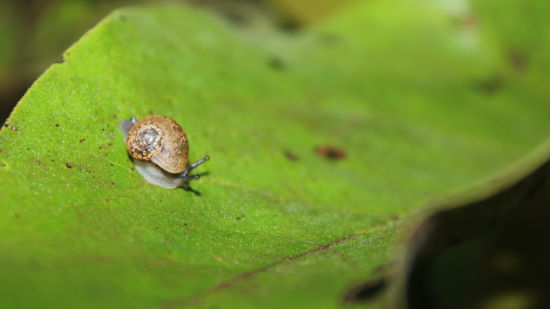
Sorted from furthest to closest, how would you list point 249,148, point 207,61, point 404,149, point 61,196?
point 404,149 → point 207,61 → point 249,148 → point 61,196

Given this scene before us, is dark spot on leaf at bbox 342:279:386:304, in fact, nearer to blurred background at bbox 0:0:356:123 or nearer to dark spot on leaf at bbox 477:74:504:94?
dark spot on leaf at bbox 477:74:504:94

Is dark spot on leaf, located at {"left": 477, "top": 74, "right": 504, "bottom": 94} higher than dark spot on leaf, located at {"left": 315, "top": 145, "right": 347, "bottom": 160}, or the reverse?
dark spot on leaf, located at {"left": 477, "top": 74, "right": 504, "bottom": 94}

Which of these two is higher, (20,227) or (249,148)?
(20,227)

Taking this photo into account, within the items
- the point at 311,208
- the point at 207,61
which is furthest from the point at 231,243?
the point at 207,61

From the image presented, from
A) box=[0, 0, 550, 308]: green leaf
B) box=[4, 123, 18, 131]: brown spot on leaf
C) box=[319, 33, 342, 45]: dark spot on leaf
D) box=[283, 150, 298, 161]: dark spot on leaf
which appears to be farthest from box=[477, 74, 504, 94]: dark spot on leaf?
box=[4, 123, 18, 131]: brown spot on leaf

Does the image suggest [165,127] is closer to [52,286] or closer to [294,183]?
[294,183]

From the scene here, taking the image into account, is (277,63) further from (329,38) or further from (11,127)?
(11,127)

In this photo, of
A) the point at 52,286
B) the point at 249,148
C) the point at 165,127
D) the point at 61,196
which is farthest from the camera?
the point at 249,148

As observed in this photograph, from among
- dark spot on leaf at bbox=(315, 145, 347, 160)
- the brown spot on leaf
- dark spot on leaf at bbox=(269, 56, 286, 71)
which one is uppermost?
the brown spot on leaf

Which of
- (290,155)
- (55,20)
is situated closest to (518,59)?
(290,155)
